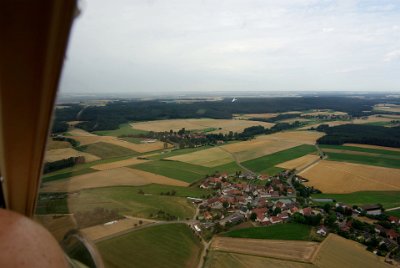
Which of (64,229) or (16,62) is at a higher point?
(16,62)

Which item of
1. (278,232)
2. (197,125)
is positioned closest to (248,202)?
(278,232)

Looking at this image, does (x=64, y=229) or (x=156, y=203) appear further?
(x=156, y=203)

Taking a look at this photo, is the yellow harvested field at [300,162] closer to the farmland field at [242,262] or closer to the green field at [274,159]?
the green field at [274,159]

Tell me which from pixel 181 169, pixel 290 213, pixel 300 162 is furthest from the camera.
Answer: pixel 300 162

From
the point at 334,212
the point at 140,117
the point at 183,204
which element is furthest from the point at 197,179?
the point at 140,117

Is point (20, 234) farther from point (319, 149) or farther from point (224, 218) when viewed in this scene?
point (319, 149)

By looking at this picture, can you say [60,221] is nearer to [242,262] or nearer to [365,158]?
[242,262]
